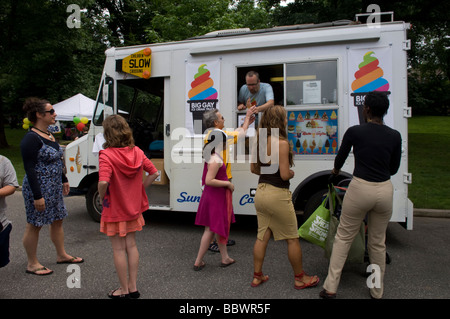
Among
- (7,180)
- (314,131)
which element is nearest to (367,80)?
(314,131)

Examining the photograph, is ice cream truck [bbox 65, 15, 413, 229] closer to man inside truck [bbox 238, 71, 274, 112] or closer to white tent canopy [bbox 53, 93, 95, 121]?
man inside truck [bbox 238, 71, 274, 112]

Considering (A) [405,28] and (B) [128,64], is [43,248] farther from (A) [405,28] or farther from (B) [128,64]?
(A) [405,28]

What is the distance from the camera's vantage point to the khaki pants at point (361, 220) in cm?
309

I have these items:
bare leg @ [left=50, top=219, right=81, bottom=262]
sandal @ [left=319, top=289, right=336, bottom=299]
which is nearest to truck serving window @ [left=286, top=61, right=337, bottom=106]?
sandal @ [left=319, top=289, right=336, bottom=299]

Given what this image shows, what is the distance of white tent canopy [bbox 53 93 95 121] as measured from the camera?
47.5ft

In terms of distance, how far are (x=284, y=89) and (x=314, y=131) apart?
2.21 feet

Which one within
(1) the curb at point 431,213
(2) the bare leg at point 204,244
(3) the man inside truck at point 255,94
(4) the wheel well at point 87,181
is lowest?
→ (1) the curb at point 431,213

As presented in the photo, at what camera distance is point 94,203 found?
595 centimetres

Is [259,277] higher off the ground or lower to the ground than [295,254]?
lower

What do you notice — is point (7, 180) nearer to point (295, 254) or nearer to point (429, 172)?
point (295, 254)

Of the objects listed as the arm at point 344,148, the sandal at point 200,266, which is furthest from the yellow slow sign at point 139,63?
the arm at point 344,148

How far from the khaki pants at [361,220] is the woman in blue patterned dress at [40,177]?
2889 millimetres

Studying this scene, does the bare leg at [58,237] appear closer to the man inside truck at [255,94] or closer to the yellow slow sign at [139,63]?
the yellow slow sign at [139,63]
